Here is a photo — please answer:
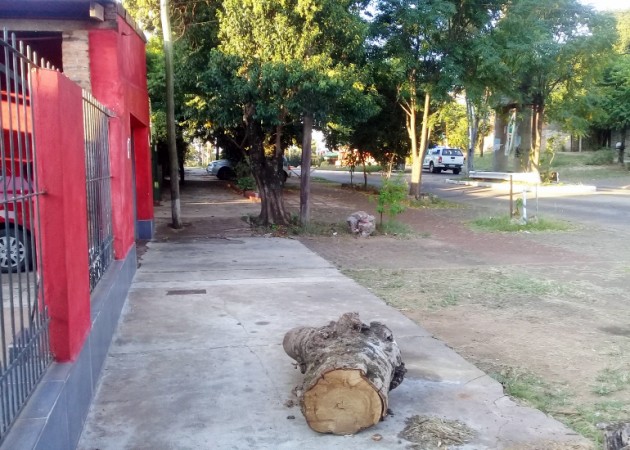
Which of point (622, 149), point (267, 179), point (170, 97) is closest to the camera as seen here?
point (170, 97)

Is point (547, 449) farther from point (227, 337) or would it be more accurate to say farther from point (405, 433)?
point (227, 337)

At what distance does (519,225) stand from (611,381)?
10.3 metres

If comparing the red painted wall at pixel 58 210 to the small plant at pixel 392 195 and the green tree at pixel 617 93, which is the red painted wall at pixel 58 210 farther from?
the green tree at pixel 617 93

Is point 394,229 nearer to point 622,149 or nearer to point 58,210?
point 58,210

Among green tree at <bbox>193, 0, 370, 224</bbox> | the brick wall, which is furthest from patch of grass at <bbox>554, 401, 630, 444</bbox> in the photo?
green tree at <bbox>193, 0, 370, 224</bbox>

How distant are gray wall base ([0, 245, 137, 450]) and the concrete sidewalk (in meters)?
0.17

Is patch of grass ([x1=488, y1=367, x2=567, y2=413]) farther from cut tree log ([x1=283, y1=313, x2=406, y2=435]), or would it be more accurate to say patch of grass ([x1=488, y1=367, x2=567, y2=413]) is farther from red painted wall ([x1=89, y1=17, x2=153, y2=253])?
red painted wall ([x1=89, y1=17, x2=153, y2=253])

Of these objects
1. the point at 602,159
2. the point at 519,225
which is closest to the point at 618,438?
the point at 519,225

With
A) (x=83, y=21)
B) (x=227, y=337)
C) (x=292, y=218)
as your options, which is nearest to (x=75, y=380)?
(x=227, y=337)

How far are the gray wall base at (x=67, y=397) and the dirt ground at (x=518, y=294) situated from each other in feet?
11.1

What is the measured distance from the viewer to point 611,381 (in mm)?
5301

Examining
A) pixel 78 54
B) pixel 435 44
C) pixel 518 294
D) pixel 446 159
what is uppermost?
pixel 435 44

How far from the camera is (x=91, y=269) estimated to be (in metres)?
5.62

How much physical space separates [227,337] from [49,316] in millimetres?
2703
